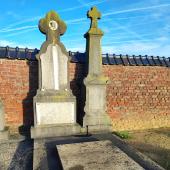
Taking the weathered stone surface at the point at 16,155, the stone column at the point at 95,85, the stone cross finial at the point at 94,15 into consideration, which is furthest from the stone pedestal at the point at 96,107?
the weathered stone surface at the point at 16,155

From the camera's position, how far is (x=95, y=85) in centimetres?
733

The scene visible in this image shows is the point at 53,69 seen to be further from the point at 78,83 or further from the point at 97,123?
the point at 97,123

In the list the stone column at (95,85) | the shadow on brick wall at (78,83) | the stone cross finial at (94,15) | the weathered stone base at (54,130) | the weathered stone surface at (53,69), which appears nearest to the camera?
the weathered stone base at (54,130)

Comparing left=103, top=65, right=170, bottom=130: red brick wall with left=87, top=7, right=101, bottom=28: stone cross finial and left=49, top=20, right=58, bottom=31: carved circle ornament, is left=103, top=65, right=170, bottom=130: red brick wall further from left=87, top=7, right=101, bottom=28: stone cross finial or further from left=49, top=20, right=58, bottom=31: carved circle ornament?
left=49, top=20, right=58, bottom=31: carved circle ornament

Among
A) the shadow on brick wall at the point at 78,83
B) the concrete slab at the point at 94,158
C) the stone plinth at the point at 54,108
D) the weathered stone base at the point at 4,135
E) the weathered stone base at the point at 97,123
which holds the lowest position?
the weathered stone base at the point at 4,135

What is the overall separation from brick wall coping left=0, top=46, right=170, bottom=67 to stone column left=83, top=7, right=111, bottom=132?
1042mm

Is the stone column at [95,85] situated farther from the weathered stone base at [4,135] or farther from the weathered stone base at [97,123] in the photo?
the weathered stone base at [4,135]

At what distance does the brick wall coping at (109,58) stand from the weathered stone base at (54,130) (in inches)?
92.5

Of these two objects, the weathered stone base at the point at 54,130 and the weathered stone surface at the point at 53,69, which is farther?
the weathered stone surface at the point at 53,69

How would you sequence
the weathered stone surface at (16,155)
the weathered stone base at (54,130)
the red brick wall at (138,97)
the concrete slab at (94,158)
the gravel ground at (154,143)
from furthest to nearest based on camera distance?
the red brick wall at (138,97), the weathered stone base at (54,130), the gravel ground at (154,143), the weathered stone surface at (16,155), the concrete slab at (94,158)

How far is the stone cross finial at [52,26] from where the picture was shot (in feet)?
23.5

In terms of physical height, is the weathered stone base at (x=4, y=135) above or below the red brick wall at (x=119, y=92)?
below

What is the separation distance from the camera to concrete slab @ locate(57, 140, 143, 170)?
397 cm

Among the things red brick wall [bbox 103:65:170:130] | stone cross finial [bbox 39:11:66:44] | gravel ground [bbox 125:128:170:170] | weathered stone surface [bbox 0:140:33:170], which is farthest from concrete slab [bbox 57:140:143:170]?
red brick wall [bbox 103:65:170:130]
